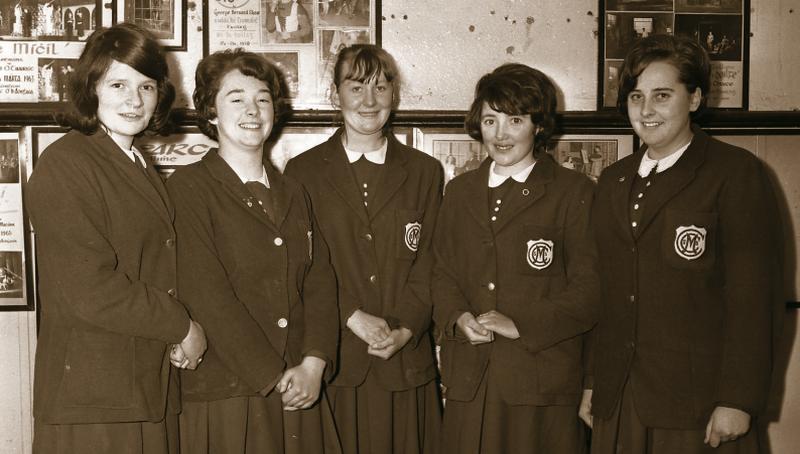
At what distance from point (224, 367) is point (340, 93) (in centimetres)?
98

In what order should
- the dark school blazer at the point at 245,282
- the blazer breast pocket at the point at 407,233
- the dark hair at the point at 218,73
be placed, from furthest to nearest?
the blazer breast pocket at the point at 407,233, the dark hair at the point at 218,73, the dark school blazer at the point at 245,282

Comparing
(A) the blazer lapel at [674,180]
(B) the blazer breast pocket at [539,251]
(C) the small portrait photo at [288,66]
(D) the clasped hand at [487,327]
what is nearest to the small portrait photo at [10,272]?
(C) the small portrait photo at [288,66]

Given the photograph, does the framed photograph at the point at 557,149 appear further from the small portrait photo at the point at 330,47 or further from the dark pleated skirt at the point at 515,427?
the dark pleated skirt at the point at 515,427

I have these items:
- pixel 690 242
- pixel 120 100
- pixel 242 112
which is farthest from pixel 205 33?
pixel 690 242

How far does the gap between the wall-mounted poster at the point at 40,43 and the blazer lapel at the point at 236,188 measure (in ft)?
3.34

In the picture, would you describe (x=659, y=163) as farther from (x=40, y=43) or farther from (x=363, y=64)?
(x=40, y=43)

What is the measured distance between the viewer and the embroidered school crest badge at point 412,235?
238cm

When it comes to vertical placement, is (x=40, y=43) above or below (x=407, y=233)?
above

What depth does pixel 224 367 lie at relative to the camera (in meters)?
1.99

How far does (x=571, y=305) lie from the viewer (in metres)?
2.16

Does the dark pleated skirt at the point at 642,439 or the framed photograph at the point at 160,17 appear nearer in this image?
the dark pleated skirt at the point at 642,439

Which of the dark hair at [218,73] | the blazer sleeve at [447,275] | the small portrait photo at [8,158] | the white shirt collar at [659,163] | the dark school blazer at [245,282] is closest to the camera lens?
the dark school blazer at [245,282]

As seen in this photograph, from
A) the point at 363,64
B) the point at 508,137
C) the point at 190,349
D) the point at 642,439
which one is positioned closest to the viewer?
the point at 190,349

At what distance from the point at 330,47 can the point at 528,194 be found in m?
1.02
